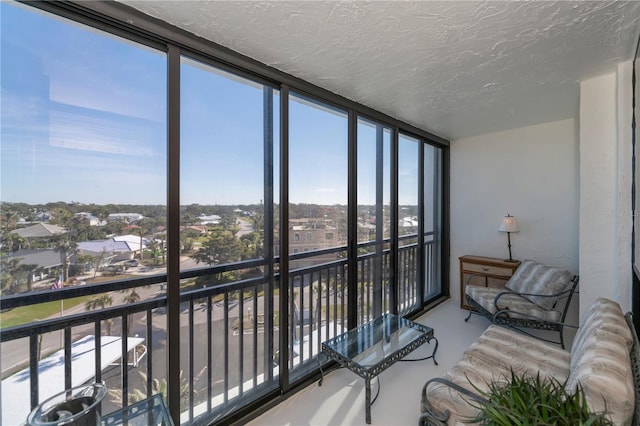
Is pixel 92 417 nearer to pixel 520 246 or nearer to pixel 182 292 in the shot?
pixel 182 292

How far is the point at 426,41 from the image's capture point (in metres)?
1.60

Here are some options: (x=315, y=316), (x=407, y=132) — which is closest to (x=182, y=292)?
(x=315, y=316)

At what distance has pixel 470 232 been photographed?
3.89 m

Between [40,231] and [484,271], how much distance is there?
4.19 meters

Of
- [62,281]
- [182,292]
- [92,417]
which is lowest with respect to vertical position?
[92,417]

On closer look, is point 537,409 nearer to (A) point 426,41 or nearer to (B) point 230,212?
(B) point 230,212

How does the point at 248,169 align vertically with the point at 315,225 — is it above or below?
above

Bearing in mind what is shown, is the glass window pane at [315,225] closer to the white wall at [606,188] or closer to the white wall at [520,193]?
the white wall at [606,188]

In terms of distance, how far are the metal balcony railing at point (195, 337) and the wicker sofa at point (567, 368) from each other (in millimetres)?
1116

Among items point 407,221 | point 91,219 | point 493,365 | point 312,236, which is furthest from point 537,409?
point 407,221

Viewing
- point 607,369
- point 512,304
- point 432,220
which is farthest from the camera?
point 432,220

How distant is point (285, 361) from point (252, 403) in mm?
340

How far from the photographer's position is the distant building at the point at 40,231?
116 cm

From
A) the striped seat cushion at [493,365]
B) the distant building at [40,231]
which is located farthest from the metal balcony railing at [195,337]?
the striped seat cushion at [493,365]
